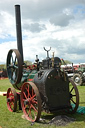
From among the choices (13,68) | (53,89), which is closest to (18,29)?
(13,68)

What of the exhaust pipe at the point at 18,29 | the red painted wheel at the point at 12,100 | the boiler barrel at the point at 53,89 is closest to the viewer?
the boiler barrel at the point at 53,89

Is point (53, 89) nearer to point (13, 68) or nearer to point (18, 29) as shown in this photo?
point (13, 68)

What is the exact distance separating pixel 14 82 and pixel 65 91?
5.62ft

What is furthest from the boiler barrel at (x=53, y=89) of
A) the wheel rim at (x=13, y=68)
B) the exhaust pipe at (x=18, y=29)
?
the exhaust pipe at (x=18, y=29)

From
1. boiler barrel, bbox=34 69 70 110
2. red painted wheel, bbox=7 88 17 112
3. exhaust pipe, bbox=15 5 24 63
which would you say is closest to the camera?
boiler barrel, bbox=34 69 70 110

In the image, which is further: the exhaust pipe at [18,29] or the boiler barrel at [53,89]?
the exhaust pipe at [18,29]

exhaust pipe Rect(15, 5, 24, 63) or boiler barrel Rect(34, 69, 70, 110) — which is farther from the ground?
exhaust pipe Rect(15, 5, 24, 63)

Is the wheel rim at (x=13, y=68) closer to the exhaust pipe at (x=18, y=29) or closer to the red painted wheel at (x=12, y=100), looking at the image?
the red painted wheel at (x=12, y=100)

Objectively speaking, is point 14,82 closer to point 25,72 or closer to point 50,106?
point 25,72

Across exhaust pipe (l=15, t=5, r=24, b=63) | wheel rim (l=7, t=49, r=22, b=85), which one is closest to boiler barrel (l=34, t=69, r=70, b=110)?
wheel rim (l=7, t=49, r=22, b=85)

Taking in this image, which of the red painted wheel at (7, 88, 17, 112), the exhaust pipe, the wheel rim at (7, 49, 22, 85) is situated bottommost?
the red painted wheel at (7, 88, 17, 112)

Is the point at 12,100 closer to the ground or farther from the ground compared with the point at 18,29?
closer to the ground

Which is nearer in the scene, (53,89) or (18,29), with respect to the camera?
(53,89)

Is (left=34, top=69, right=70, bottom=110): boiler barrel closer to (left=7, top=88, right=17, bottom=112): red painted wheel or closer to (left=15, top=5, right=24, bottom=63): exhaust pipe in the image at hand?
(left=7, top=88, right=17, bottom=112): red painted wheel
